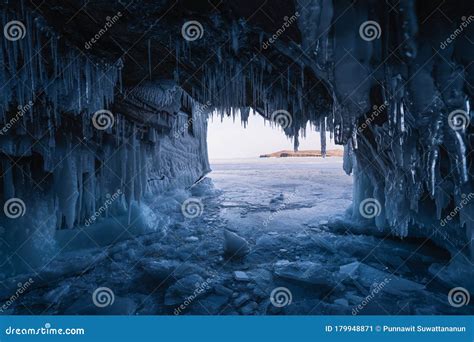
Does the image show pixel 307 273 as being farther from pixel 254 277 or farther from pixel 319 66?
pixel 319 66

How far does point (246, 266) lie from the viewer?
12.0 feet

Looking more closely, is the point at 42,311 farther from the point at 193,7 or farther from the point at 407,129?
the point at 407,129

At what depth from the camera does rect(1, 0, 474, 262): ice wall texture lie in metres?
2.15

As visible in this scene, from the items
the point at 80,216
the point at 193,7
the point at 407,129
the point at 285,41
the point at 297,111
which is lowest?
the point at 80,216

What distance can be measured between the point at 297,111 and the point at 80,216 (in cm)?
432

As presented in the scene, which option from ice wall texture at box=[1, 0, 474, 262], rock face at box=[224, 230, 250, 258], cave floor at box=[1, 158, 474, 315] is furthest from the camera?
rock face at box=[224, 230, 250, 258]

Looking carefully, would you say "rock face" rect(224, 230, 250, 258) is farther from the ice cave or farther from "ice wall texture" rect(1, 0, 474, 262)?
"ice wall texture" rect(1, 0, 474, 262)

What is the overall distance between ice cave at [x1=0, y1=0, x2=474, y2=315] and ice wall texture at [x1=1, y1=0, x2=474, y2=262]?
0.05 ft

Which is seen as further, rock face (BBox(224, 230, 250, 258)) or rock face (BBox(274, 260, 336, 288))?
rock face (BBox(224, 230, 250, 258))

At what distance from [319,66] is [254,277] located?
2.67 metres

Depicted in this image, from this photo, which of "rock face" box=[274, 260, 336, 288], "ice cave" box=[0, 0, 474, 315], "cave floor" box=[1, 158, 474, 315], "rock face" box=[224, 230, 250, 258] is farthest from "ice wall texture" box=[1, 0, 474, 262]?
"rock face" box=[224, 230, 250, 258]
